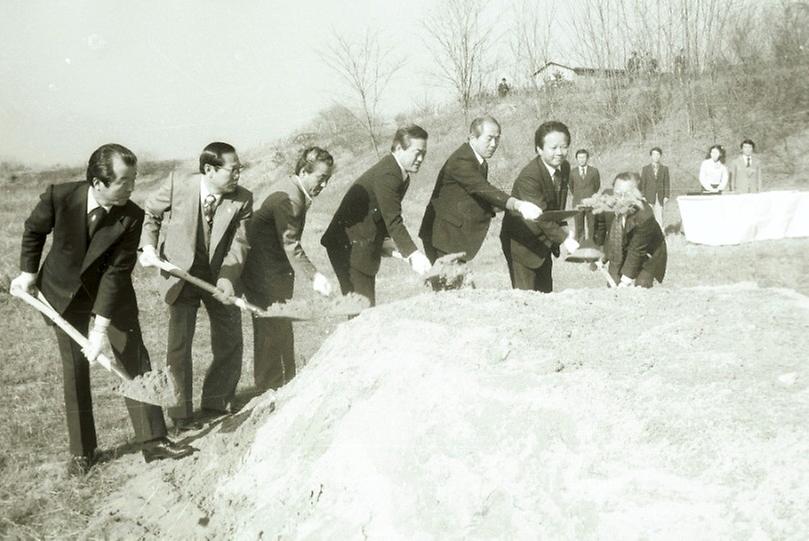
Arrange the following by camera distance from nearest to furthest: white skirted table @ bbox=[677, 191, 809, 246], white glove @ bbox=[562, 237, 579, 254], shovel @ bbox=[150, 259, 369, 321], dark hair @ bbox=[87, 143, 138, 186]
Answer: dark hair @ bbox=[87, 143, 138, 186]
shovel @ bbox=[150, 259, 369, 321]
white glove @ bbox=[562, 237, 579, 254]
white skirted table @ bbox=[677, 191, 809, 246]

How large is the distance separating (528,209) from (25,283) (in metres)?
2.89

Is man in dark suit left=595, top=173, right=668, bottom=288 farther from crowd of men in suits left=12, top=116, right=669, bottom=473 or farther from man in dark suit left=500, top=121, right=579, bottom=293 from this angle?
man in dark suit left=500, top=121, right=579, bottom=293

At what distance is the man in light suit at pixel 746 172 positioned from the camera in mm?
12211

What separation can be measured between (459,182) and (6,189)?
22321mm

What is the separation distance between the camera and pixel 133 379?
163 inches

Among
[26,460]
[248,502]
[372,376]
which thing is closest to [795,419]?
[372,376]

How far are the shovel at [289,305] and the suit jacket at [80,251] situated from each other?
1.20 feet

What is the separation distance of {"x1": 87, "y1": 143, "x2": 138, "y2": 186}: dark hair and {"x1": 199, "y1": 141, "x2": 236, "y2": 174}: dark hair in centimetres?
61

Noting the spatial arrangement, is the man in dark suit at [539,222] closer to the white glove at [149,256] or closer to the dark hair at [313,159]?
the dark hair at [313,159]

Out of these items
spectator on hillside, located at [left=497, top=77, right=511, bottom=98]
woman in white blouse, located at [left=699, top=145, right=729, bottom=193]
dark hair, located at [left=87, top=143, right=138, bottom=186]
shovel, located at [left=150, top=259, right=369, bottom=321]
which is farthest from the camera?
spectator on hillside, located at [left=497, top=77, right=511, bottom=98]

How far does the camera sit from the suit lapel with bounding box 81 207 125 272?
4.07 m

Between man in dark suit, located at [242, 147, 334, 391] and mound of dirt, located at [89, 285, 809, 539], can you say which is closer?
mound of dirt, located at [89, 285, 809, 539]

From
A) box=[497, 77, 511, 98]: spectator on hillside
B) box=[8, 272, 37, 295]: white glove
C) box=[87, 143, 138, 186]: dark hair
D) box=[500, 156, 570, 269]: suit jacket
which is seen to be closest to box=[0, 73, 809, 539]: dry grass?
box=[8, 272, 37, 295]: white glove

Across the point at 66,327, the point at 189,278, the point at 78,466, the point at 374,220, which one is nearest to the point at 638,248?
the point at 374,220
